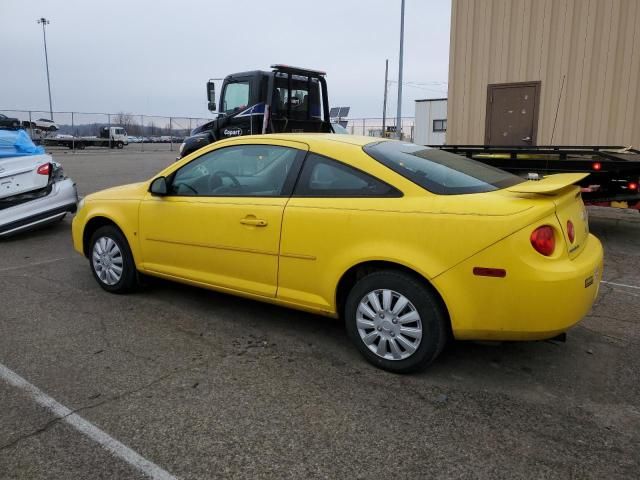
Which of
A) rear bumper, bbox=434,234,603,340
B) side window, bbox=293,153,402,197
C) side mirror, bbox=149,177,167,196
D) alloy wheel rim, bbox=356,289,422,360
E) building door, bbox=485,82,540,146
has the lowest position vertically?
alloy wheel rim, bbox=356,289,422,360

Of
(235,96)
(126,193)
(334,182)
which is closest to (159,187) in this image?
(126,193)

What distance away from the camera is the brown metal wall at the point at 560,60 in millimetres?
10898

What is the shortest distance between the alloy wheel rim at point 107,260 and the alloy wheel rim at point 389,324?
2529 millimetres

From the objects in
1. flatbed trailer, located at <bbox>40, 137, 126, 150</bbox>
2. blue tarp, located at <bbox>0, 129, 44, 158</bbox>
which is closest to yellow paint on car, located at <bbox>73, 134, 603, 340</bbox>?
blue tarp, located at <bbox>0, 129, 44, 158</bbox>

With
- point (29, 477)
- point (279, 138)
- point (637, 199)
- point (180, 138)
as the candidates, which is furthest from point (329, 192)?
point (180, 138)

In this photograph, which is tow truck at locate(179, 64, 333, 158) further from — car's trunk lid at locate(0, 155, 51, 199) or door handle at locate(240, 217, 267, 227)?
door handle at locate(240, 217, 267, 227)

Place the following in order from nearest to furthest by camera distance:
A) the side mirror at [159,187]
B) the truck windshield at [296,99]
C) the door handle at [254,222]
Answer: the door handle at [254,222] → the side mirror at [159,187] → the truck windshield at [296,99]

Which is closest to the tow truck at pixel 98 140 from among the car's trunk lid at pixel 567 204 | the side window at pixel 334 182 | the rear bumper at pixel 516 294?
the side window at pixel 334 182

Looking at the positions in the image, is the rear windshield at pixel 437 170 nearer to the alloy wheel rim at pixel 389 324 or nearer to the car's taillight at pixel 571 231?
the car's taillight at pixel 571 231

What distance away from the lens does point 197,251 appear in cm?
431

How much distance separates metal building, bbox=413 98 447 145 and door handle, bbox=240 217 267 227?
1153 inches

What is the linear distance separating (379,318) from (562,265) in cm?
109

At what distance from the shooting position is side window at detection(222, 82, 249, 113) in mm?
11195

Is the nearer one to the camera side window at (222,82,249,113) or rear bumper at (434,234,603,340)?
rear bumper at (434,234,603,340)
